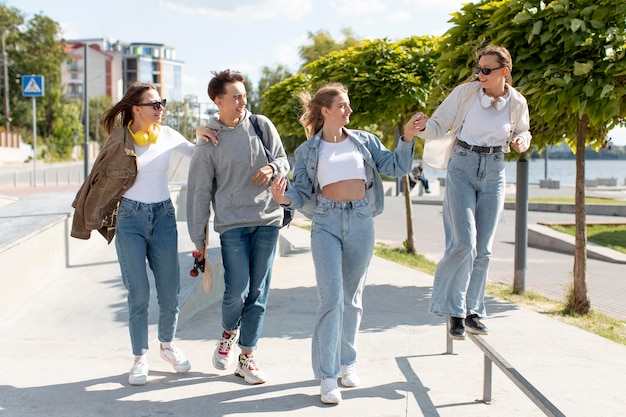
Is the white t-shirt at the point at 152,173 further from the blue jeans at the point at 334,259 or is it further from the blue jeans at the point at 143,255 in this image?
the blue jeans at the point at 334,259

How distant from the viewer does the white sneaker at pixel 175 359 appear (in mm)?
5246

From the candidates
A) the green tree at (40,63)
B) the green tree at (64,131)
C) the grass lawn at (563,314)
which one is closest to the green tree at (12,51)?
the green tree at (40,63)

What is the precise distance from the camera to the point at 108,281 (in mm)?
7914

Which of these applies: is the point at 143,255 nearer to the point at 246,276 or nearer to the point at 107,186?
the point at 107,186

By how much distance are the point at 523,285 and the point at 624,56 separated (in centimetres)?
411

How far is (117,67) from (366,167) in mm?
134222

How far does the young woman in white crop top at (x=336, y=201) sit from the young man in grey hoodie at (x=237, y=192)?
0.26 m

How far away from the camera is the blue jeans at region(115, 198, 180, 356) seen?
16.4ft

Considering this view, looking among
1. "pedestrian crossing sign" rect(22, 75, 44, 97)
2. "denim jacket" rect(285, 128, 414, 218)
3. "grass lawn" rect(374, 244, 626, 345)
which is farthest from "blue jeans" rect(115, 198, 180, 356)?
"pedestrian crossing sign" rect(22, 75, 44, 97)

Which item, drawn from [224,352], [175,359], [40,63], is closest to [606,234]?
[224,352]

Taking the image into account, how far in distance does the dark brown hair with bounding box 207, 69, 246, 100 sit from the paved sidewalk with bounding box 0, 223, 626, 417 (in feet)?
6.33

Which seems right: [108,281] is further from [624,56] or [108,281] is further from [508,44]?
[624,56]

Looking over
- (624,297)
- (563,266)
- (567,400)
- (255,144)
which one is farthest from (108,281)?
(563,266)

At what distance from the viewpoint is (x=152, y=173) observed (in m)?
5.09
